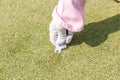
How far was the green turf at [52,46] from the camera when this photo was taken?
3.13 metres

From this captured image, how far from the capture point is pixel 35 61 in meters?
3.26

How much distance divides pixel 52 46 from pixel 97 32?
59 centimetres

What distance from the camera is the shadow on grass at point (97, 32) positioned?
341 cm

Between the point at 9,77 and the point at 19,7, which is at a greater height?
the point at 19,7

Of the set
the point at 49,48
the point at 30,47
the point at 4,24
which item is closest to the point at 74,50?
the point at 49,48

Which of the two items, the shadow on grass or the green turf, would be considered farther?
the shadow on grass

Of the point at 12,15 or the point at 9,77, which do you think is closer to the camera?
the point at 9,77

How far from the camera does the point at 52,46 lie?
3.41 metres

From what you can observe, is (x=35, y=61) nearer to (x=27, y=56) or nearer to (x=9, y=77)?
(x=27, y=56)

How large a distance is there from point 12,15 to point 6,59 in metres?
0.82

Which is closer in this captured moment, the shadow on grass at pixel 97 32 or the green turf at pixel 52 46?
the green turf at pixel 52 46

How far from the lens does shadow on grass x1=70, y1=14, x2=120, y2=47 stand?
341 cm

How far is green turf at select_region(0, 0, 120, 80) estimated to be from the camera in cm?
313

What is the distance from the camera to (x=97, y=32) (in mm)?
3508
